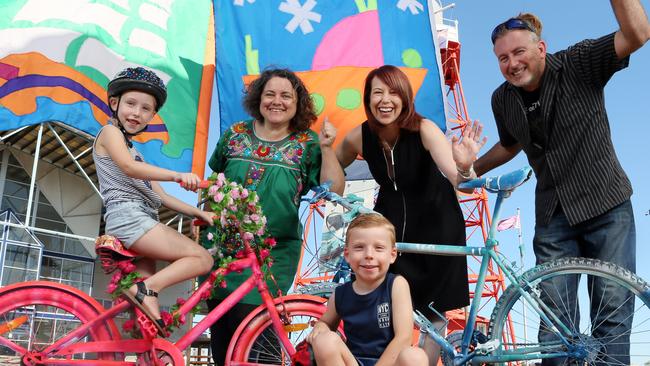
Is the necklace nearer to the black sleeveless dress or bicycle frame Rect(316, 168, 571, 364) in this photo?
the black sleeveless dress

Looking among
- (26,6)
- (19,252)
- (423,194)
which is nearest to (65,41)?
(26,6)

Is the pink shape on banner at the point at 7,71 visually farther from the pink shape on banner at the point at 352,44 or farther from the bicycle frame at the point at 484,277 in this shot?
the bicycle frame at the point at 484,277

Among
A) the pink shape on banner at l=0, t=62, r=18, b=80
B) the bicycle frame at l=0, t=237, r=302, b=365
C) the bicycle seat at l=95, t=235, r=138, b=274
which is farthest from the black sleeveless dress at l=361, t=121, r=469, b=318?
the pink shape on banner at l=0, t=62, r=18, b=80

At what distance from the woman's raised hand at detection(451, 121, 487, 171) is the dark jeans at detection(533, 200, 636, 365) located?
490 millimetres

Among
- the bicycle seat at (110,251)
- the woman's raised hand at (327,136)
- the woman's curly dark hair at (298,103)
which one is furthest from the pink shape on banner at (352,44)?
the bicycle seat at (110,251)

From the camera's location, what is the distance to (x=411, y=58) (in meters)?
6.25

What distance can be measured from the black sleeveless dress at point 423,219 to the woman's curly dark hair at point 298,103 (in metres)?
0.58

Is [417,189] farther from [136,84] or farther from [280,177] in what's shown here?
[136,84]

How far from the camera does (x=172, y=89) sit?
7918 mm

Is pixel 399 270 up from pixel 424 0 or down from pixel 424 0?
down

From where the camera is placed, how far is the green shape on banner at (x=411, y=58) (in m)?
6.19

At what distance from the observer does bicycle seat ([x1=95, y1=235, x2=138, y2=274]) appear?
9.12 ft

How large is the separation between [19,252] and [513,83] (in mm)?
12934

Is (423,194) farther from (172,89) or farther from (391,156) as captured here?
(172,89)
